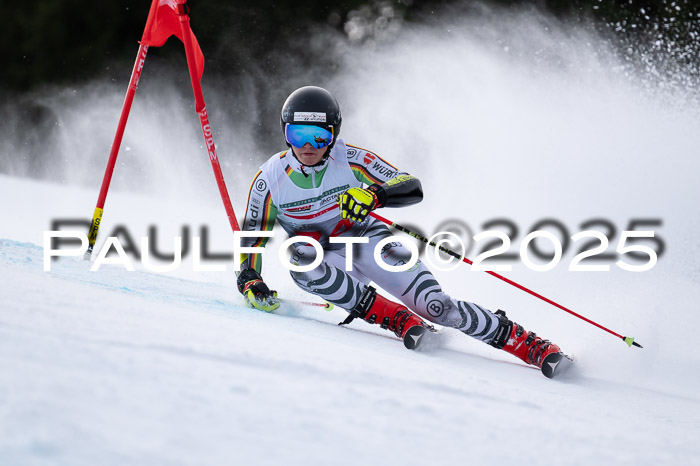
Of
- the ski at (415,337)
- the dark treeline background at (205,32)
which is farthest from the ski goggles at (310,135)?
the dark treeline background at (205,32)

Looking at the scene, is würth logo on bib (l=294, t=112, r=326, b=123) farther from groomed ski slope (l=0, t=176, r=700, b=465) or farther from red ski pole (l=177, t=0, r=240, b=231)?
groomed ski slope (l=0, t=176, r=700, b=465)

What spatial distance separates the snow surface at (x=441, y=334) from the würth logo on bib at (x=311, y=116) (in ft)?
3.12

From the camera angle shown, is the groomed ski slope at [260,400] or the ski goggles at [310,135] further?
the ski goggles at [310,135]

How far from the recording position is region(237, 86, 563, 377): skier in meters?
3.50

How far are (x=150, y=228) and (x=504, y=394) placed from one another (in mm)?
6283

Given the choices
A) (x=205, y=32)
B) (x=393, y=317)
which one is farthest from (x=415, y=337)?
(x=205, y=32)

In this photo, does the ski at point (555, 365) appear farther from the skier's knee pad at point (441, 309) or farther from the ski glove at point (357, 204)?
the ski glove at point (357, 204)

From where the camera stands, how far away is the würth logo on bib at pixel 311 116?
141 inches

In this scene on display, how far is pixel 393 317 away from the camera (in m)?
3.52

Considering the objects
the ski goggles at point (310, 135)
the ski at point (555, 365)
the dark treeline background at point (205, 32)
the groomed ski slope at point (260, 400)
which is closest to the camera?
the groomed ski slope at point (260, 400)

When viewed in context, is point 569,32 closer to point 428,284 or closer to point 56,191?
point 56,191

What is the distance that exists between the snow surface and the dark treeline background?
5611 mm

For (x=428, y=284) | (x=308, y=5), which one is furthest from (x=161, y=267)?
(x=308, y=5)

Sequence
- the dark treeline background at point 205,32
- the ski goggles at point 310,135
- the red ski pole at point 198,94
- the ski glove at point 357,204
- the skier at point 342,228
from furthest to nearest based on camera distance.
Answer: the dark treeline background at point 205,32, the red ski pole at point 198,94, the ski goggles at point 310,135, the skier at point 342,228, the ski glove at point 357,204
